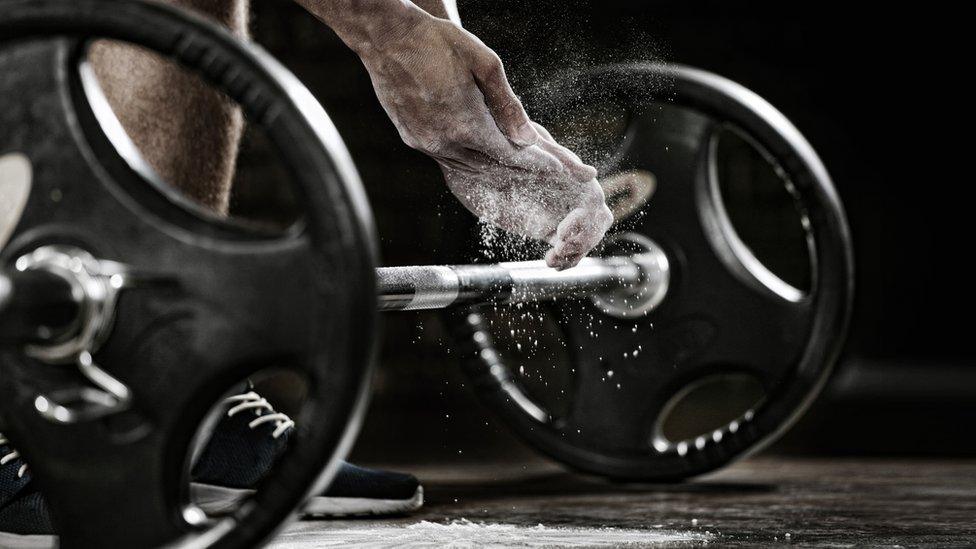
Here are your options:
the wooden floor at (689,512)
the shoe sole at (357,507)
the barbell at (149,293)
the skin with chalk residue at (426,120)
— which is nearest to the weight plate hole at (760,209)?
the wooden floor at (689,512)

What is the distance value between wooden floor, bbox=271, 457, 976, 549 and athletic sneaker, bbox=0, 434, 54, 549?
6.7 inches

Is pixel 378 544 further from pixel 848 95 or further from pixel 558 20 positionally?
pixel 848 95

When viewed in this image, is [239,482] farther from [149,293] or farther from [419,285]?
[149,293]

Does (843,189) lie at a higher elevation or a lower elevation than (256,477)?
higher

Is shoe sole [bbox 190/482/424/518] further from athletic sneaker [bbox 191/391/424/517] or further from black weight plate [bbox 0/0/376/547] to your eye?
black weight plate [bbox 0/0/376/547]

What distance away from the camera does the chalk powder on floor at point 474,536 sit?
0.92 meters

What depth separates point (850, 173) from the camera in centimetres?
300

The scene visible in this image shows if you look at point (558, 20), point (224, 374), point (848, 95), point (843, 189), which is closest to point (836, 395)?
point (843, 189)

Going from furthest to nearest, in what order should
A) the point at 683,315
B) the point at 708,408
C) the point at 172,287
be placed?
the point at 708,408 < the point at 683,315 < the point at 172,287

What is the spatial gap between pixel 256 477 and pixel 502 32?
50cm

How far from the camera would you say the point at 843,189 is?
2.98 m

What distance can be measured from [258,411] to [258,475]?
2.4 inches

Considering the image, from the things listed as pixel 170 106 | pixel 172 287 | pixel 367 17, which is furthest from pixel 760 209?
pixel 172 287

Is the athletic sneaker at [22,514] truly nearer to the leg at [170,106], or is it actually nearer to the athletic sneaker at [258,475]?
the athletic sneaker at [258,475]
